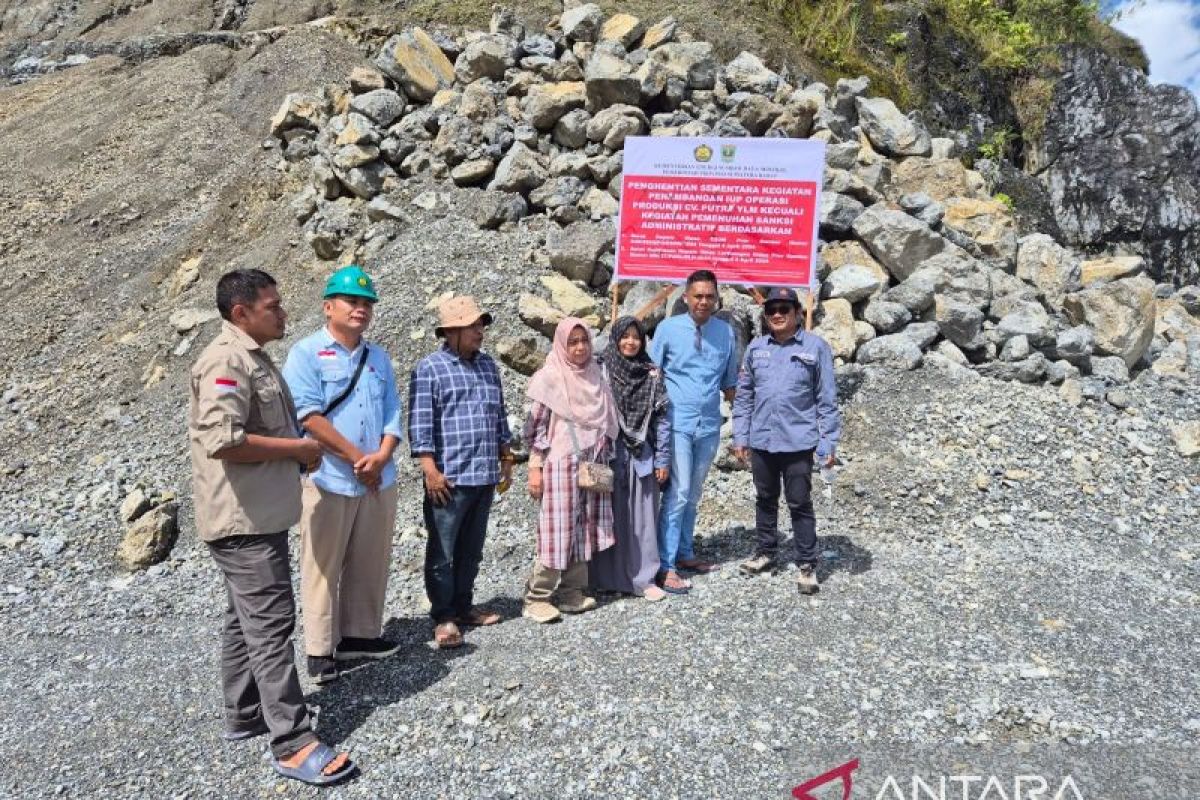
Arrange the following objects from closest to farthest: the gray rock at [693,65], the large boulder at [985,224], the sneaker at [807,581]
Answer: the sneaker at [807,581], the large boulder at [985,224], the gray rock at [693,65]

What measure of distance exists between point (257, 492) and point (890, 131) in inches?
356

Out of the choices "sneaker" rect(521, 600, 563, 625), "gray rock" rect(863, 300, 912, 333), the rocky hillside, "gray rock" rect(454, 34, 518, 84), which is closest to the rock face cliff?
the rocky hillside

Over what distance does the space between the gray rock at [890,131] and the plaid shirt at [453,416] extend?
7704 mm

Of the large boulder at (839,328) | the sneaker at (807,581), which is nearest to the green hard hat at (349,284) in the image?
the sneaker at (807,581)

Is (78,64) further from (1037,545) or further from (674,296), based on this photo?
(1037,545)

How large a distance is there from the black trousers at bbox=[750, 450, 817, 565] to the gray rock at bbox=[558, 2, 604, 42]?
23.3 ft

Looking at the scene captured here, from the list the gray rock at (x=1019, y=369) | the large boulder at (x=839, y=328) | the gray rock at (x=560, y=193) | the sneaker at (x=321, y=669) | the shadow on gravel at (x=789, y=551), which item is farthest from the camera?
the gray rock at (x=560, y=193)

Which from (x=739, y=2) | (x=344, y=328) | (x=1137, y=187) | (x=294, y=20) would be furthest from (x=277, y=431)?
(x=294, y=20)

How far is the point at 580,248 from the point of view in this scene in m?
7.51

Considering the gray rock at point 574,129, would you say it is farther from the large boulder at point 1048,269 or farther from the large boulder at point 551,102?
the large boulder at point 1048,269

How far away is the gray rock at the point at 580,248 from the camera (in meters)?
7.51

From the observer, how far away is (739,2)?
40.1 feet

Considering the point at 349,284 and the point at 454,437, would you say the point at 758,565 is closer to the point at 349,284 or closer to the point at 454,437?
the point at 454,437

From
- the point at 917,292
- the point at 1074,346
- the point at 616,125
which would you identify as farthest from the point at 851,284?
the point at 616,125
